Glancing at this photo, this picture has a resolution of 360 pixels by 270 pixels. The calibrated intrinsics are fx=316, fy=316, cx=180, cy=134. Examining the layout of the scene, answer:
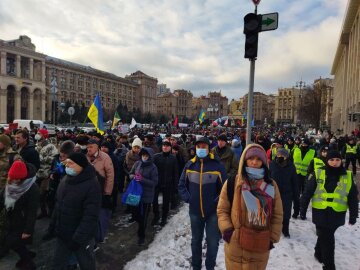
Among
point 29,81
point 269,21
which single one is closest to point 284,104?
point 29,81

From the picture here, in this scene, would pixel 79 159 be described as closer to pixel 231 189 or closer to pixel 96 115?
pixel 231 189

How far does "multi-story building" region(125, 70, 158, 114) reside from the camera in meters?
143

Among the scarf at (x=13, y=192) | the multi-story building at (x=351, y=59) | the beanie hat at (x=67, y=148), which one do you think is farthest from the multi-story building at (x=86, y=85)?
the scarf at (x=13, y=192)

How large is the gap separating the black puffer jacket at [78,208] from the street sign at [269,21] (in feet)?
12.6

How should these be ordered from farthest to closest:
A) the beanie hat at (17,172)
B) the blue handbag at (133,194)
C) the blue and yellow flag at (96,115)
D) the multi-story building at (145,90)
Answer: the multi-story building at (145,90) → the blue and yellow flag at (96,115) → the blue handbag at (133,194) → the beanie hat at (17,172)

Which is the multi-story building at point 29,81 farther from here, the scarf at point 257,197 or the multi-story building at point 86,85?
the scarf at point 257,197

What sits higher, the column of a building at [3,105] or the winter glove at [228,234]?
the column of a building at [3,105]

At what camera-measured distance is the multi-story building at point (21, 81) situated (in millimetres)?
73994

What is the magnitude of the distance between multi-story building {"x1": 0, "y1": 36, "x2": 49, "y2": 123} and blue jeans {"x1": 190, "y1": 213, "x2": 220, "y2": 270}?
7919cm

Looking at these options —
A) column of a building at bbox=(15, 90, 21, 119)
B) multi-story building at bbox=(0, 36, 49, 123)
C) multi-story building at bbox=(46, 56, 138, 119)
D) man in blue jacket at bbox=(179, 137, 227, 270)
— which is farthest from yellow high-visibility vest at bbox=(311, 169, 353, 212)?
multi-story building at bbox=(46, 56, 138, 119)

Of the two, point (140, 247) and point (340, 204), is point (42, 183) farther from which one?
point (340, 204)

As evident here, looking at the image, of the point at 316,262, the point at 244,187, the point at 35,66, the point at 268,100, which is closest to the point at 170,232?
the point at 316,262

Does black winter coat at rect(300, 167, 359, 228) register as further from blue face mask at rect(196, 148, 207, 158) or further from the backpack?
the backpack

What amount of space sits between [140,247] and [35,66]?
88460 mm
